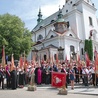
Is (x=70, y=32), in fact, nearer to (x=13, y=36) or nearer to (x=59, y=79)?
(x=13, y=36)

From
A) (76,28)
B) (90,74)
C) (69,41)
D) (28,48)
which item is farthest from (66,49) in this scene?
(90,74)

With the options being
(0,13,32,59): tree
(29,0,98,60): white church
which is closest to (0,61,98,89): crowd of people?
(0,13,32,59): tree

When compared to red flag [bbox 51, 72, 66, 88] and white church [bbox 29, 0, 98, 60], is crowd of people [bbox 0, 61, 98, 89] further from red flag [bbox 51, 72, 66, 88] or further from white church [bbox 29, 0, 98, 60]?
white church [bbox 29, 0, 98, 60]

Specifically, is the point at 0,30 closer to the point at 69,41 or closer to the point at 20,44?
the point at 20,44

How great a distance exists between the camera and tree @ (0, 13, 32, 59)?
98.6 feet

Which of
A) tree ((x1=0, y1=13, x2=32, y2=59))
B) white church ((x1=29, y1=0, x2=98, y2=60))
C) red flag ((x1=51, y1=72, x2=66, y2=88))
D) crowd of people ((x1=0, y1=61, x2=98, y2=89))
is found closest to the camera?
red flag ((x1=51, y1=72, x2=66, y2=88))

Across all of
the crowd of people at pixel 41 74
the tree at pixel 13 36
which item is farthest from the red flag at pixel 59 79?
the tree at pixel 13 36

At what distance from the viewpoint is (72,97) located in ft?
28.4

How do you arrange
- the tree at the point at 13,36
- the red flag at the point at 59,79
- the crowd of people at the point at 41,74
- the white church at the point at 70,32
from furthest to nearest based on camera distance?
the white church at the point at 70,32, the tree at the point at 13,36, the crowd of people at the point at 41,74, the red flag at the point at 59,79

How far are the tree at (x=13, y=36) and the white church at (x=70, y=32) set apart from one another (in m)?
5.13

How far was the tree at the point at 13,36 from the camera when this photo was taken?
3006cm

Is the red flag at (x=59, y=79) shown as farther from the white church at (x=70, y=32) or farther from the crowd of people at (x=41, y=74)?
the white church at (x=70, y=32)

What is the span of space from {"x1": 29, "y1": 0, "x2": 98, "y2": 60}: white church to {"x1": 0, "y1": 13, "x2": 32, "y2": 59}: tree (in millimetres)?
5132

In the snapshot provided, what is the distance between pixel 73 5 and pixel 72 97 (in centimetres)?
3667
